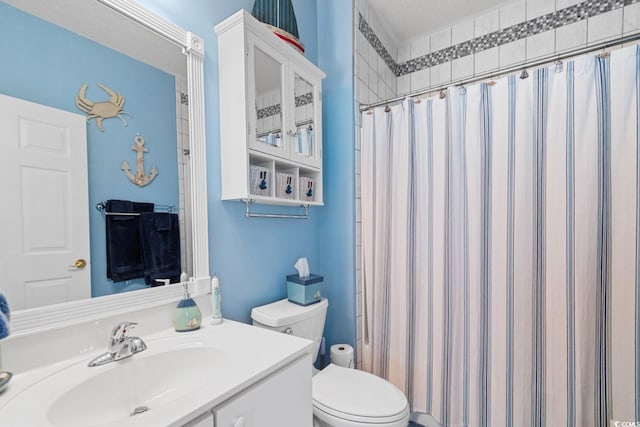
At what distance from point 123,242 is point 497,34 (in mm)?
2512

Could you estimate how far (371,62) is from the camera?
6.34 ft

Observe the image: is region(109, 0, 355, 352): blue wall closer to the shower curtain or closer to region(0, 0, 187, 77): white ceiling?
the shower curtain

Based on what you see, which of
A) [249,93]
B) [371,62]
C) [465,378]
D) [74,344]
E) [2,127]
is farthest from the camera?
[371,62]

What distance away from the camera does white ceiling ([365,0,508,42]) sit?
193 cm

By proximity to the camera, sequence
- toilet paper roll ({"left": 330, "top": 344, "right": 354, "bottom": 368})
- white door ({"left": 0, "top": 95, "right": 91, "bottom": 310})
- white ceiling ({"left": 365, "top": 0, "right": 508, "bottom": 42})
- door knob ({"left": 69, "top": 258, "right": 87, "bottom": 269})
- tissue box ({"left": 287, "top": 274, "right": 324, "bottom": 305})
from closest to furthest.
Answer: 1. white door ({"left": 0, "top": 95, "right": 91, "bottom": 310})
2. door knob ({"left": 69, "top": 258, "right": 87, "bottom": 269})
3. tissue box ({"left": 287, "top": 274, "right": 324, "bottom": 305})
4. toilet paper roll ({"left": 330, "top": 344, "right": 354, "bottom": 368})
5. white ceiling ({"left": 365, "top": 0, "right": 508, "bottom": 42})

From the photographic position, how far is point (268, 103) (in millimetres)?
1312

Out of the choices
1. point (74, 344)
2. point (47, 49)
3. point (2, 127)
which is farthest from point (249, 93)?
point (74, 344)

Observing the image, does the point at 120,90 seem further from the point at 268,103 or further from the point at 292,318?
the point at 292,318

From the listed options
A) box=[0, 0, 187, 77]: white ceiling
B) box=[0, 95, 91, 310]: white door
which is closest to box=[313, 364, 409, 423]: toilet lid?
box=[0, 95, 91, 310]: white door

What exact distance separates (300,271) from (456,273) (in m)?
0.78

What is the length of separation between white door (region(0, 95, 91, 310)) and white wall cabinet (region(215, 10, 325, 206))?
0.49 m

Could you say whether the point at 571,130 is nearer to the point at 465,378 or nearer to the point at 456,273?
the point at 456,273

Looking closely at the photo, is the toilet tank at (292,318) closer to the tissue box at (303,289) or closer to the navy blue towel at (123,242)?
the tissue box at (303,289)

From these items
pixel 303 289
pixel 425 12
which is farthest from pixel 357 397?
pixel 425 12
